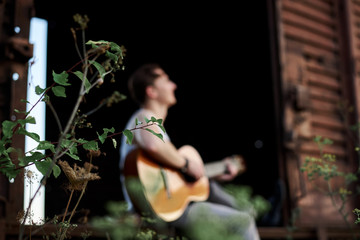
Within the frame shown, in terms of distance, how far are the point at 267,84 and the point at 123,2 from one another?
2.39m

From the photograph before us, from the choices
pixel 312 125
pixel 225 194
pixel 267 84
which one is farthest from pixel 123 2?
pixel 225 194

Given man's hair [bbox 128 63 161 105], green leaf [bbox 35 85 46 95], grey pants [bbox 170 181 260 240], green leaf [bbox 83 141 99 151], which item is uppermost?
man's hair [bbox 128 63 161 105]

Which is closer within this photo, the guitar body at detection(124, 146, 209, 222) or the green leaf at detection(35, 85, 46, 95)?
the green leaf at detection(35, 85, 46, 95)

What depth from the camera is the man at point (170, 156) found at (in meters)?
3.64

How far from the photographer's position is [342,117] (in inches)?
229

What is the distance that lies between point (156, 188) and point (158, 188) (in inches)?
0.6

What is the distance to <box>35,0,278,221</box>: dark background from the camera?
644 centimetres

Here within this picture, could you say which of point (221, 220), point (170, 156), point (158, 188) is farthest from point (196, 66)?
point (221, 220)

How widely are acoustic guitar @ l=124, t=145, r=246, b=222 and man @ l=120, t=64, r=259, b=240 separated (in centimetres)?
5

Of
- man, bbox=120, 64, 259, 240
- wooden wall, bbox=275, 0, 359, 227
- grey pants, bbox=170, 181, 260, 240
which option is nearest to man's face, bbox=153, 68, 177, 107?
man, bbox=120, 64, 259, 240

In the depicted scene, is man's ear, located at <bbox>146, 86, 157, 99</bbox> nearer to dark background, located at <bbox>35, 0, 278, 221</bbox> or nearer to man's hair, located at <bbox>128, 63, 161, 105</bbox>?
man's hair, located at <bbox>128, 63, 161, 105</bbox>

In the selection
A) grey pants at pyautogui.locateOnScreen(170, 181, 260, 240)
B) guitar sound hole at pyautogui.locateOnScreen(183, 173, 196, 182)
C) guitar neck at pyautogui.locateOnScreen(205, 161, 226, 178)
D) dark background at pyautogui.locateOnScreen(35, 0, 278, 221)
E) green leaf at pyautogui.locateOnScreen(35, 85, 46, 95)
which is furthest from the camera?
dark background at pyautogui.locateOnScreen(35, 0, 278, 221)

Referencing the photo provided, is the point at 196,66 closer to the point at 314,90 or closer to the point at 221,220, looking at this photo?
the point at 314,90

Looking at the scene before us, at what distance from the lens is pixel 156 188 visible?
373 centimetres
